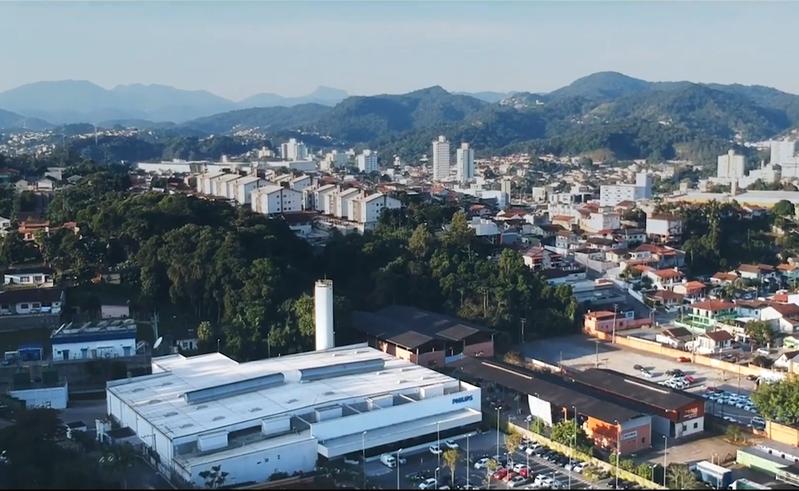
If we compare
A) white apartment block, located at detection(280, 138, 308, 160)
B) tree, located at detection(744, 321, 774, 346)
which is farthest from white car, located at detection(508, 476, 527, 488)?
white apartment block, located at detection(280, 138, 308, 160)

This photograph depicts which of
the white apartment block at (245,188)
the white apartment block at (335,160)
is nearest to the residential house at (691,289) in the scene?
the white apartment block at (245,188)

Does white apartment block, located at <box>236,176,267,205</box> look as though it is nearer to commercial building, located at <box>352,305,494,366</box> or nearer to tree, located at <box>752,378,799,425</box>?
commercial building, located at <box>352,305,494,366</box>

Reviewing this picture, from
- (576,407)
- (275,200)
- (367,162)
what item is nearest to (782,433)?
(576,407)

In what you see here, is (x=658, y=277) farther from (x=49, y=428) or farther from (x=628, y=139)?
(x=628, y=139)

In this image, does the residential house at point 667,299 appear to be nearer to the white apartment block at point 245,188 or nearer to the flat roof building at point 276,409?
the flat roof building at point 276,409

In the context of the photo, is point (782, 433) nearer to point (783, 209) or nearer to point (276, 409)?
point (276, 409)

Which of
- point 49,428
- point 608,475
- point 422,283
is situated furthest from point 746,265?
point 49,428
